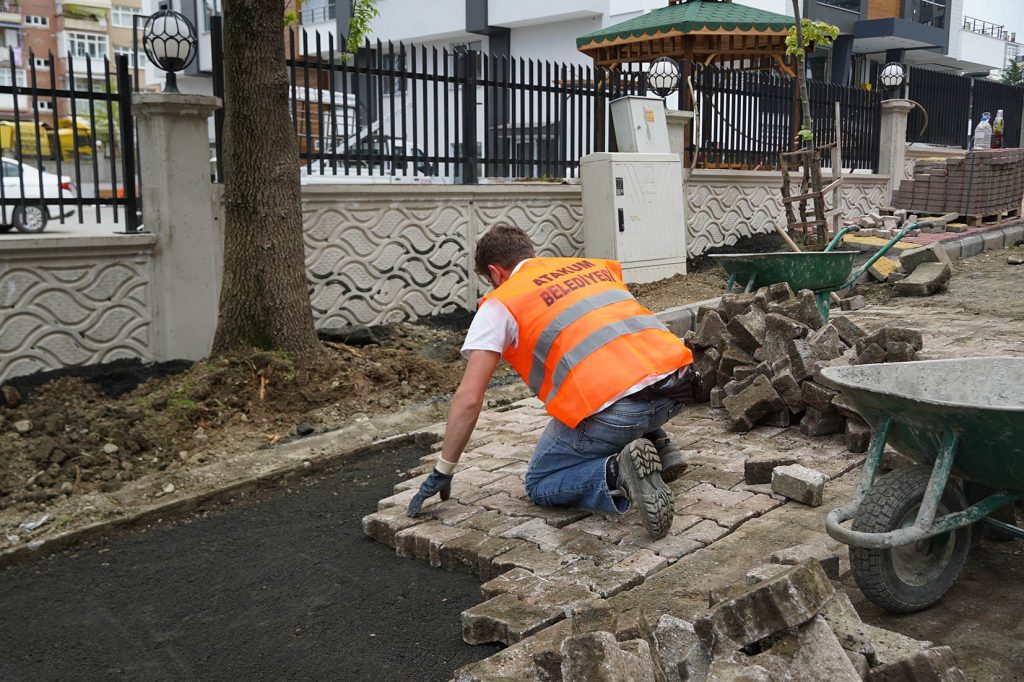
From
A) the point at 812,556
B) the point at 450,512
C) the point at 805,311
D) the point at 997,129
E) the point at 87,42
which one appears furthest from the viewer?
the point at 87,42

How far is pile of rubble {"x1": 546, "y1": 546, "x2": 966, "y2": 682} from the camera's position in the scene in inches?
95.1

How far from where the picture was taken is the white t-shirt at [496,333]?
159 inches

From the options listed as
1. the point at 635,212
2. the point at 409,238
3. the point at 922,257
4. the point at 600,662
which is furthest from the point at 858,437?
the point at 922,257

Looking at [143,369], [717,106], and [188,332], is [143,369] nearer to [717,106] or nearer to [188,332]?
[188,332]

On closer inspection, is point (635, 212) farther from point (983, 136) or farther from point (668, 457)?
point (983, 136)

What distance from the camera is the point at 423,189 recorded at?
8.62 meters

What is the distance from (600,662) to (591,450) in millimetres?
1824

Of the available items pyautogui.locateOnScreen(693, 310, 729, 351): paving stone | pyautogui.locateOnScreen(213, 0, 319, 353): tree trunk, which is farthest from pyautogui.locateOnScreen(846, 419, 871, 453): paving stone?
pyautogui.locateOnScreen(213, 0, 319, 353): tree trunk

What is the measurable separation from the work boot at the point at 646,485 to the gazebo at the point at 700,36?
9.65 meters

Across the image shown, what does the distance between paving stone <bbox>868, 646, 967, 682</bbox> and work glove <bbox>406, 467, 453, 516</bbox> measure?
2146 millimetres

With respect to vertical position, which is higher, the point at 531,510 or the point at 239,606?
the point at 531,510

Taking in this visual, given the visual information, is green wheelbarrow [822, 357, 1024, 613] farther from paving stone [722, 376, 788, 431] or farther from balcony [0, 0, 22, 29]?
balcony [0, 0, 22, 29]

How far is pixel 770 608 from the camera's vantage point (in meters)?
2.46

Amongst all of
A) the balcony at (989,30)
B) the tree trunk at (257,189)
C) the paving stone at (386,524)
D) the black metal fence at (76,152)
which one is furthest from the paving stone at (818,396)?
the balcony at (989,30)
